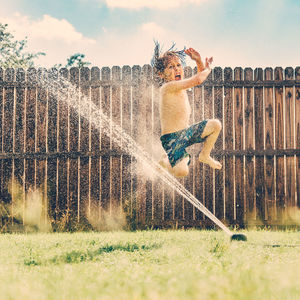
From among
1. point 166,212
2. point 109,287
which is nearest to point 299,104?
point 166,212

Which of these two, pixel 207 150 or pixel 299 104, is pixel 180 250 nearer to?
pixel 207 150

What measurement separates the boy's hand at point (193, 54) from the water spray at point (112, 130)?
2.34m

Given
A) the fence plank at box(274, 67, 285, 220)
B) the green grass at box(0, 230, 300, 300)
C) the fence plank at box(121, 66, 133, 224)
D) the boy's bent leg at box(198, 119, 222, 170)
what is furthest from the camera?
the fence plank at box(274, 67, 285, 220)

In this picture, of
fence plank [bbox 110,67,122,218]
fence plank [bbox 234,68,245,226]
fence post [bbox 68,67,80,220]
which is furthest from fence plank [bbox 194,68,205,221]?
fence post [bbox 68,67,80,220]

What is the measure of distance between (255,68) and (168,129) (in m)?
2.98

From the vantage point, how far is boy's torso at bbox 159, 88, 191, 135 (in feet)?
11.9

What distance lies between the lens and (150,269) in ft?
9.11

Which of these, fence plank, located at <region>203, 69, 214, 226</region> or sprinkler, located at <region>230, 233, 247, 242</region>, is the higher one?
fence plank, located at <region>203, 69, 214, 226</region>

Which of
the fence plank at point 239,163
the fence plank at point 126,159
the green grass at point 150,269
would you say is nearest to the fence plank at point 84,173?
the fence plank at point 126,159

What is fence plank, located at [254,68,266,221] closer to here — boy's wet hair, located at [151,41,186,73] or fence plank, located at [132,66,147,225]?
fence plank, located at [132,66,147,225]

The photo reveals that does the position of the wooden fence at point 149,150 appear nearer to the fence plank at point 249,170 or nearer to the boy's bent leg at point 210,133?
the fence plank at point 249,170

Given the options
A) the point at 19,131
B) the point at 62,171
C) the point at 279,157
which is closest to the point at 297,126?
the point at 279,157

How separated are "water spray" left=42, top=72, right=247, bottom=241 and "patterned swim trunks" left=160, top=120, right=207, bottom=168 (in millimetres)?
2086

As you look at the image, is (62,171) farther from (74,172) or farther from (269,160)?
(269,160)
